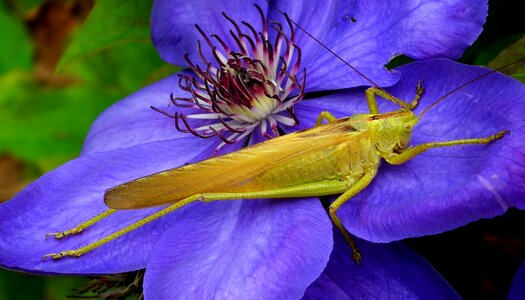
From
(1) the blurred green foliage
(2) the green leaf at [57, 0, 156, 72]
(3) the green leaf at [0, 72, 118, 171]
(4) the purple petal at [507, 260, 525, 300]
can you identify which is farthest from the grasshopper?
(3) the green leaf at [0, 72, 118, 171]

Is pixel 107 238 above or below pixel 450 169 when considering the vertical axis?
above

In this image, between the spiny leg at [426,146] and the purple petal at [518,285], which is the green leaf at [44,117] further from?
the purple petal at [518,285]

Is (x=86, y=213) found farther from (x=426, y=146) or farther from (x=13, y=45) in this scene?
(x=13, y=45)

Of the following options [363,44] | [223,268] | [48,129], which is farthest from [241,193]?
[48,129]

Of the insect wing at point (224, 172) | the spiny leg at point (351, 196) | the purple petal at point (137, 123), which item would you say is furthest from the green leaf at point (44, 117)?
the spiny leg at point (351, 196)

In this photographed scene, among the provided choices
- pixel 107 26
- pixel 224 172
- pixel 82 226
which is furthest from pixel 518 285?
pixel 107 26

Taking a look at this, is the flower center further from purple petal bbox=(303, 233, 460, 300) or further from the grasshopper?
purple petal bbox=(303, 233, 460, 300)
